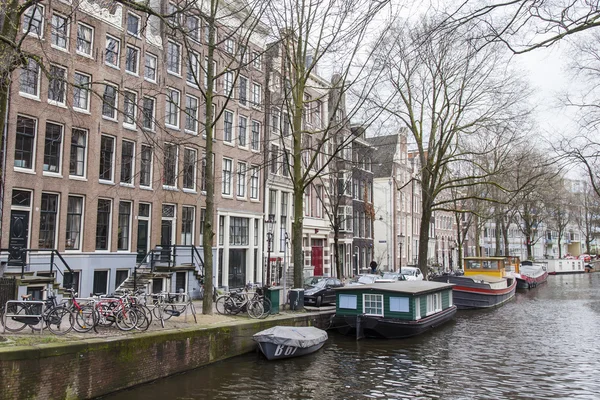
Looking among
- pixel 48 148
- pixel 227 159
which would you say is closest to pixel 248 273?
pixel 227 159

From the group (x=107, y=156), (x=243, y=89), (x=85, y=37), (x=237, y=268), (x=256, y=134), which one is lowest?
(x=237, y=268)

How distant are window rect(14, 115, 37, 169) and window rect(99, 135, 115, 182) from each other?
3.18 meters

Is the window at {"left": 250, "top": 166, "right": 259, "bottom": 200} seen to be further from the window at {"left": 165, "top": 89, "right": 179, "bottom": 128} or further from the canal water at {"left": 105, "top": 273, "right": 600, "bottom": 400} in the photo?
the canal water at {"left": 105, "top": 273, "right": 600, "bottom": 400}

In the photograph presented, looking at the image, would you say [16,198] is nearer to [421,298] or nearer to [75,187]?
[75,187]

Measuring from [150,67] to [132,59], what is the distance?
1.07m

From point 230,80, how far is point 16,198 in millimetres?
14468

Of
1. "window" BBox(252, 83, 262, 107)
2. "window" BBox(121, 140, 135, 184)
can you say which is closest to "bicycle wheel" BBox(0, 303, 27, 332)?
"window" BBox(121, 140, 135, 184)

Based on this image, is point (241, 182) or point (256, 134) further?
point (256, 134)

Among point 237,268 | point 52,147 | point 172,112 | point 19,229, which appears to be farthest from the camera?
point 237,268

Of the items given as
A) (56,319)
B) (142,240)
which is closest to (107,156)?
(142,240)

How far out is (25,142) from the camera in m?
19.8

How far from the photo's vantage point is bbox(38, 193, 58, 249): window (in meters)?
20.2

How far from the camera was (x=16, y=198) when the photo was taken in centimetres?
1944

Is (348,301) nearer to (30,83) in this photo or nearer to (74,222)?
(74,222)
